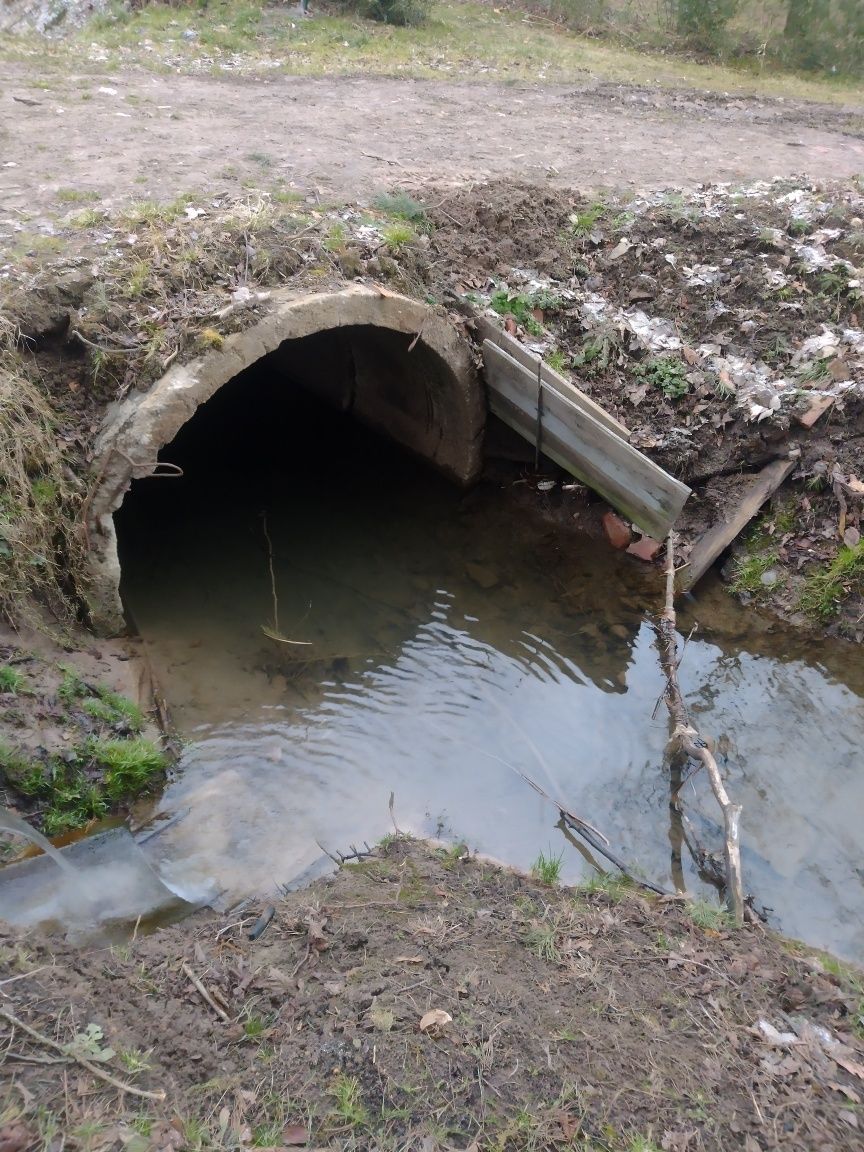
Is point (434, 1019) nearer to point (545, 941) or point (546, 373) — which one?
point (545, 941)

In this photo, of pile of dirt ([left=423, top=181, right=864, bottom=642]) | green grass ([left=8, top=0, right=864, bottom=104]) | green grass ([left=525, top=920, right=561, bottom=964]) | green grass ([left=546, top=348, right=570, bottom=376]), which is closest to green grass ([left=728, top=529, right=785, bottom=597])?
pile of dirt ([left=423, top=181, right=864, bottom=642])

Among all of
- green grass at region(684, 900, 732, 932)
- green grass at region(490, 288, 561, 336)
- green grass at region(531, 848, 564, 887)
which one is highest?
green grass at region(490, 288, 561, 336)

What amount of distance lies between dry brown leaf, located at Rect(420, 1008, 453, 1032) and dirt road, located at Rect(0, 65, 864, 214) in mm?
6895

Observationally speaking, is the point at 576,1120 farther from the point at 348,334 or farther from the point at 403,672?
the point at 348,334

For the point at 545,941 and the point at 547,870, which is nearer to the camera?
the point at 545,941

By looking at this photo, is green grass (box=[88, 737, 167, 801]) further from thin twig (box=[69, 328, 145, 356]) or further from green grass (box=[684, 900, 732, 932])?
green grass (box=[684, 900, 732, 932])

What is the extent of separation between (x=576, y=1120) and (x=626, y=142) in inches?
428

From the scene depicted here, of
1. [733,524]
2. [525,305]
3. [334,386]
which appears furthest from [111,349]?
[733,524]

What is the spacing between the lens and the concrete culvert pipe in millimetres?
5691

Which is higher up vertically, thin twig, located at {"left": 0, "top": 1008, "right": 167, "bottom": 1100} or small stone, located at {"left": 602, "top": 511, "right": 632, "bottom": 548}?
small stone, located at {"left": 602, "top": 511, "right": 632, "bottom": 548}

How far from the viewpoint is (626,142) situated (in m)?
10.6

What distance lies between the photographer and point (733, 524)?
7.00 m

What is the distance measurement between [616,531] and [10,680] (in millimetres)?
4943

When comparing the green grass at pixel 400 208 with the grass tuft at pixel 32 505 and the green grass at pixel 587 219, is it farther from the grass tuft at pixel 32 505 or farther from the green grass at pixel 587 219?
the grass tuft at pixel 32 505
